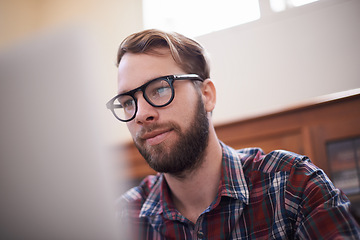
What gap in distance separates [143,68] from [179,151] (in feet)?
0.93

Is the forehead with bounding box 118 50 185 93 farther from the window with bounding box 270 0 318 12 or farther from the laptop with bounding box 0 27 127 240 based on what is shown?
the window with bounding box 270 0 318 12

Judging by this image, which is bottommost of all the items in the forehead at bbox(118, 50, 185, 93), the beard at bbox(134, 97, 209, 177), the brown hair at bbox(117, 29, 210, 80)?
the beard at bbox(134, 97, 209, 177)

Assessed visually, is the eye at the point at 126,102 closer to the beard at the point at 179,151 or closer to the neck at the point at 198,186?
the beard at the point at 179,151

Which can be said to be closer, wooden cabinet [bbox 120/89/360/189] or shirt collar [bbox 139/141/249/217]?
shirt collar [bbox 139/141/249/217]

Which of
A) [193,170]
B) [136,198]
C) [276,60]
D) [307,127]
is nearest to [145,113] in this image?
[193,170]

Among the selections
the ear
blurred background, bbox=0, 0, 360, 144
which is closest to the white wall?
blurred background, bbox=0, 0, 360, 144

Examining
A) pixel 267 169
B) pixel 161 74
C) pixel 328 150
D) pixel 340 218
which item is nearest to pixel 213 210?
pixel 267 169

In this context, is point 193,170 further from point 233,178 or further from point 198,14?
point 198,14

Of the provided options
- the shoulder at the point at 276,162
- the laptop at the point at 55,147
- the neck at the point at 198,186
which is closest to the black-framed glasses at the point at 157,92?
the neck at the point at 198,186

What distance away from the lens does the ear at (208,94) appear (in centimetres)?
105

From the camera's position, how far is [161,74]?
3.02 feet

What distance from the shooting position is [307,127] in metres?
1.22

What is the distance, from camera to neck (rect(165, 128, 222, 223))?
37.3 inches

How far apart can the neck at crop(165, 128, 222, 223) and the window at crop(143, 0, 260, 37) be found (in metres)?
0.77
